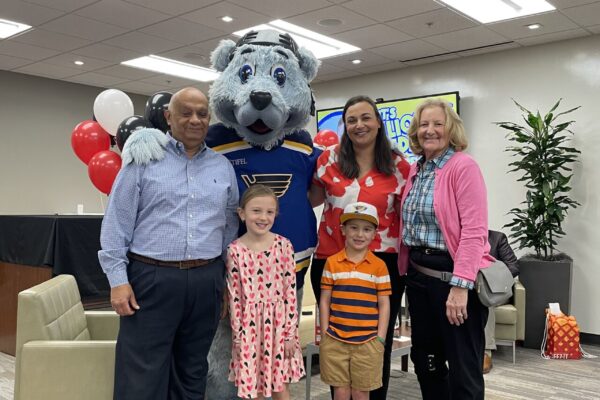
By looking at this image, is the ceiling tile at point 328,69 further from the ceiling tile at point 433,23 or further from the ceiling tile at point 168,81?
the ceiling tile at point 168,81

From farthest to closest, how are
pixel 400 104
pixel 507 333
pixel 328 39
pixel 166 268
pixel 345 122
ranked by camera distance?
pixel 400 104 < pixel 328 39 < pixel 507 333 < pixel 345 122 < pixel 166 268

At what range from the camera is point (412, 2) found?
14.1 feet

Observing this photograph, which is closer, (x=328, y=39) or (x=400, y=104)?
(x=328, y=39)

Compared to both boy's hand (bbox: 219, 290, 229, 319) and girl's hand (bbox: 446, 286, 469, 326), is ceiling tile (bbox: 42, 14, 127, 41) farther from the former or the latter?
girl's hand (bbox: 446, 286, 469, 326)

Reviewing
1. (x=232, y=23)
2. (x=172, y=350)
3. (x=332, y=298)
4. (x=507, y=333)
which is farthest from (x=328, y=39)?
(x=172, y=350)

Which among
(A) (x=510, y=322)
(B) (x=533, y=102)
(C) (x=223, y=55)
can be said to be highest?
(B) (x=533, y=102)

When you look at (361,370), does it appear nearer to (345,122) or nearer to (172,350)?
(172,350)

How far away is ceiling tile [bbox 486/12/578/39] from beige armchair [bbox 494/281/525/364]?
2.32 m

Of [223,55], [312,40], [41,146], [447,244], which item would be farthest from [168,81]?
[447,244]

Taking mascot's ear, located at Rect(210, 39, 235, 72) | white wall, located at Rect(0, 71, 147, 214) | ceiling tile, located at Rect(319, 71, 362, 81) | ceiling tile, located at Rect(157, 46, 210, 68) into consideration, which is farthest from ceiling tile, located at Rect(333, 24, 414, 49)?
white wall, located at Rect(0, 71, 147, 214)

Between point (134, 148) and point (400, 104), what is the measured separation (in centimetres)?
485

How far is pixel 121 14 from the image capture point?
4.68 meters

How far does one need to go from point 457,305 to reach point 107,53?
16.8 feet

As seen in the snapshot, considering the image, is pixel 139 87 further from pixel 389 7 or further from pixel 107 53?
pixel 389 7
